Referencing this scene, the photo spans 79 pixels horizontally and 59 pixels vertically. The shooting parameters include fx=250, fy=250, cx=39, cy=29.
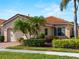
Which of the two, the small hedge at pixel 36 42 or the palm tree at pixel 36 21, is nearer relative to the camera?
the small hedge at pixel 36 42

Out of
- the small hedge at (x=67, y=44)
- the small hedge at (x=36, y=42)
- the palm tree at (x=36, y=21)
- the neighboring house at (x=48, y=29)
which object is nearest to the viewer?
the small hedge at (x=67, y=44)

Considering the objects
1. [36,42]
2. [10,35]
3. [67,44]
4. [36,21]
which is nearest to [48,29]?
[10,35]

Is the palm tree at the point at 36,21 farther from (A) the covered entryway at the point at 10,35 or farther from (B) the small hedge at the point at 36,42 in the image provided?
(A) the covered entryway at the point at 10,35

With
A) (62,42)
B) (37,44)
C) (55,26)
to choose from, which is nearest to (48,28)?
(55,26)

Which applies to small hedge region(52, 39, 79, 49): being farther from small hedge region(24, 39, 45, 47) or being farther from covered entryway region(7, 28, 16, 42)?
covered entryway region(7, 28, 16, 42)

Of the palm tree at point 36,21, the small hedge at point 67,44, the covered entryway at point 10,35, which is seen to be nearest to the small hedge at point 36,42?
the small hedge at point 67,44

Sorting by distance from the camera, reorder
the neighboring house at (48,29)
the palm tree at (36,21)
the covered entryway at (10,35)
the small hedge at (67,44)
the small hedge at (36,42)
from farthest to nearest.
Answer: the covered entryway at (10,35) → the neighboring house at (48,29) → the palm tree at (36,21) → the small hedge at (36,42) → the small hedge at (67,44)

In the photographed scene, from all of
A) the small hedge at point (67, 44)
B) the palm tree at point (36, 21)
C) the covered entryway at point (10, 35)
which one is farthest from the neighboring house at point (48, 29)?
the small hedge at point (67, 44)

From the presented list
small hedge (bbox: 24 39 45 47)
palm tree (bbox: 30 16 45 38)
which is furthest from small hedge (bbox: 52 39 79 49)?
palm tree (bbox: 30 16 45 38)

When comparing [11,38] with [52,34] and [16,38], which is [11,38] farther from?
[52,34]

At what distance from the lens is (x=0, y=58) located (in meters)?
18.5

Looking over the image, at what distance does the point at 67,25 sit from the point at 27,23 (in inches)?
463

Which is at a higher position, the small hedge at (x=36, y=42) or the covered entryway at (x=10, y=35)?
the covered entryway at (x=10, y=35)

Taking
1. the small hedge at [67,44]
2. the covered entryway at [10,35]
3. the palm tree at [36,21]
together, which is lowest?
the small hedge at [67,44]
